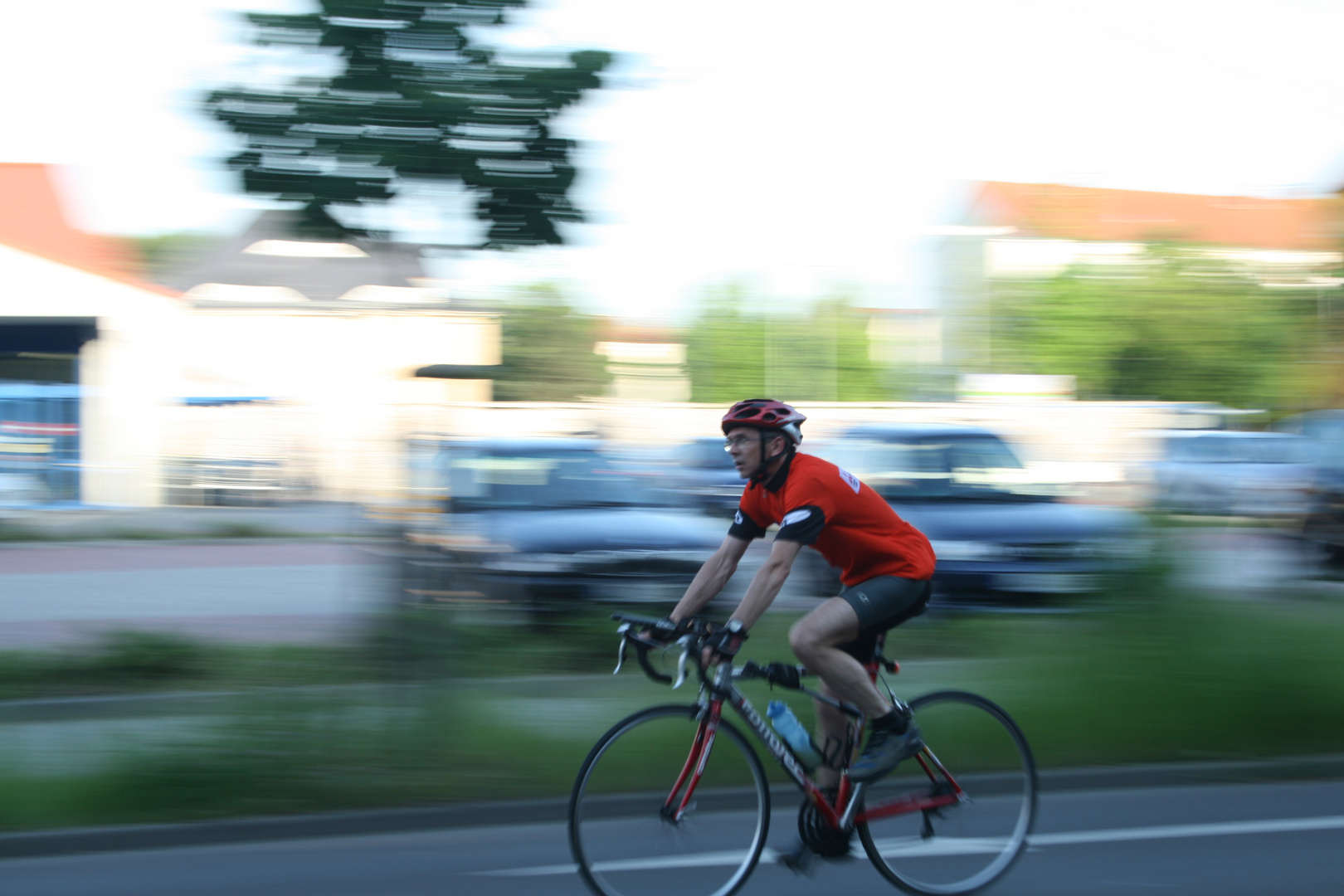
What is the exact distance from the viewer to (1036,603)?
9789 millimetres

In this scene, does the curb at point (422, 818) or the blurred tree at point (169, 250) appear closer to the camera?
the curb at point (422, 818)

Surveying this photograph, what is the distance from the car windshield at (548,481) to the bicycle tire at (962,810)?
5.75 meters

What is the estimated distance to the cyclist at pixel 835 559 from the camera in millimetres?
4086

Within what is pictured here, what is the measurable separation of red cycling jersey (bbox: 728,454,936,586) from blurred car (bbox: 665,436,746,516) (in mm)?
11460

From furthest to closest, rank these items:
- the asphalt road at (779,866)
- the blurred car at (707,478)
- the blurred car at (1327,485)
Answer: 1. the blurred car at (707,478)
2. the blurred car at (1327,485)
3. the asphalt road at (779,866)

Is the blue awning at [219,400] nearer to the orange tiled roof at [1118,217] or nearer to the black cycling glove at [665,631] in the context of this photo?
the orange tiled roof at [1118,217]

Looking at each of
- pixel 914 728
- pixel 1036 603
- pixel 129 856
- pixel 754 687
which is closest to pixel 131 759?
pixel 129 856

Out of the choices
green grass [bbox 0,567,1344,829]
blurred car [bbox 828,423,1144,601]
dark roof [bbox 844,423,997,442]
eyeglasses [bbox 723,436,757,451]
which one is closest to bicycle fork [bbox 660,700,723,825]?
green grass [bbox 0,567,1344,829]

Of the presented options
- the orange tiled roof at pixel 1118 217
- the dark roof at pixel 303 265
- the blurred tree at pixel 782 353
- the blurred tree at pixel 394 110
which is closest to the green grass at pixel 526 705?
the dark roof at pixel 303 265

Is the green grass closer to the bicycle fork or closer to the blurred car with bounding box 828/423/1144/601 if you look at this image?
the bicycle fork

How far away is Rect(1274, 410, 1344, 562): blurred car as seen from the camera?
44.8ft

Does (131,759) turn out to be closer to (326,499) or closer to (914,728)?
(914,728)

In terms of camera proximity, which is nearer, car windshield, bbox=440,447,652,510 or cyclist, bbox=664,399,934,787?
cyclist, bbox=664,399,934,787

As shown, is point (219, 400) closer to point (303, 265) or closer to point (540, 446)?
point (540, 446)
